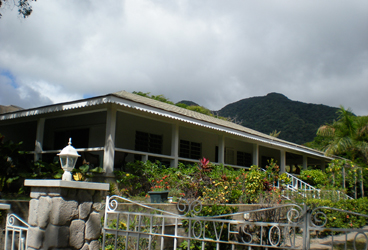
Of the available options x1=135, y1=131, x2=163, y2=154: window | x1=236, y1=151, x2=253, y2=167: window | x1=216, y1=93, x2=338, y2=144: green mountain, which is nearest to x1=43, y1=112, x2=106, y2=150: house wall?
x1=135, y1=131, x2=163, y2=154: window

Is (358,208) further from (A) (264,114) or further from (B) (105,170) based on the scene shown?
(A) (264,114)

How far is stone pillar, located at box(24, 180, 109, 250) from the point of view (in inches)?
157

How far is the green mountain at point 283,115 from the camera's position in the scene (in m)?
62.8

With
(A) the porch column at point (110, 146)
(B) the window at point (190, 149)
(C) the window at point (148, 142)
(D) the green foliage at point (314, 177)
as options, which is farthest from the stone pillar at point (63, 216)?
(D) the green foliage at point (314, 177)

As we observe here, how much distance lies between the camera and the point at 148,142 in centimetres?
1488

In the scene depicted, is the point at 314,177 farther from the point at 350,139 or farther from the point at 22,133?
the point at 22,133

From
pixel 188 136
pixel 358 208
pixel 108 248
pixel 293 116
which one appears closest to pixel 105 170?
pixel 108 248

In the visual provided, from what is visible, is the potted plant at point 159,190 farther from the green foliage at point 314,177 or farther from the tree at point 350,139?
the tree at point 350,139

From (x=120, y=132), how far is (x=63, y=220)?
9816 mm

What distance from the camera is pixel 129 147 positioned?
46.2ft

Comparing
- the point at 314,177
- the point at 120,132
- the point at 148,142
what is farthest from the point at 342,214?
the point at 120,132

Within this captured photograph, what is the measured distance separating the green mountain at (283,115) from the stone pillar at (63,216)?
58.0 m

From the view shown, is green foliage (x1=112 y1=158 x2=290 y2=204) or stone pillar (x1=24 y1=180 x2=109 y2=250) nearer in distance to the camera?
stone pillar (x1=24 y1=180 x2=109 y2=250)

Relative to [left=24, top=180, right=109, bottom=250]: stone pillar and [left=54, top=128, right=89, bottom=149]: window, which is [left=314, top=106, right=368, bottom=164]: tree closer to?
[left=54, top=128, right=89, bottom=149]: window
